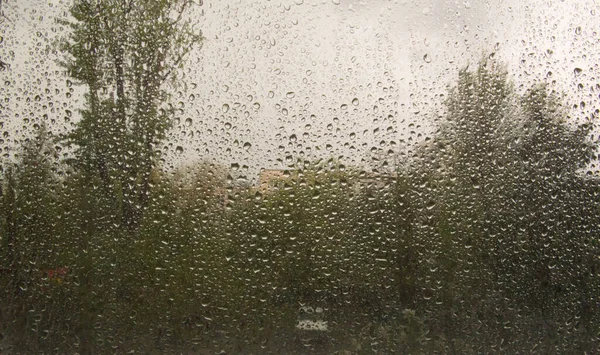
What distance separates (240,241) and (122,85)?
57cm

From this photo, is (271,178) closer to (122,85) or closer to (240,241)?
(240,241)

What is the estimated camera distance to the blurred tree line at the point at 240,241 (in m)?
1.22

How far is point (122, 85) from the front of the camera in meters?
1.27

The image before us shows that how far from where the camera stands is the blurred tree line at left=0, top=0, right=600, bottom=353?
1.22 metres

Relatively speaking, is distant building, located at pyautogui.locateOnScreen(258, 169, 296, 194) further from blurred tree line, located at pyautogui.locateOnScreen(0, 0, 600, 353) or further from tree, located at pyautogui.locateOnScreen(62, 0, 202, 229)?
tree, located at pyautogui.locateOnScreen(62, 0, 202, 229)

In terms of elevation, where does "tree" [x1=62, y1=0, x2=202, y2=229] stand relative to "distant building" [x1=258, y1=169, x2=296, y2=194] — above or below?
above

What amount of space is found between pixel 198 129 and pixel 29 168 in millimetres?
491

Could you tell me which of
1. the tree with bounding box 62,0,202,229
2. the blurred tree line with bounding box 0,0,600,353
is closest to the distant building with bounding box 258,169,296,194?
the blurred tree line with bounding box 0,0,600,353

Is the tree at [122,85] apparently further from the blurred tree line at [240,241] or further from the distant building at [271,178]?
the distant building at [271,178]

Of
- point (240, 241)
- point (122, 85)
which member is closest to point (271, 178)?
point (240, 241)

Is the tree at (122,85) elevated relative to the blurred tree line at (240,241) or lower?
elevated

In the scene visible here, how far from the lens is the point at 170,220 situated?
48.5 inches

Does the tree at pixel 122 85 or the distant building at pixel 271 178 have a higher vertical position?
the tree at pixel 122 85

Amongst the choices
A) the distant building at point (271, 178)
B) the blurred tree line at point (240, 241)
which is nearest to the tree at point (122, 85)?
the blurred tree line at point (240, 241)
